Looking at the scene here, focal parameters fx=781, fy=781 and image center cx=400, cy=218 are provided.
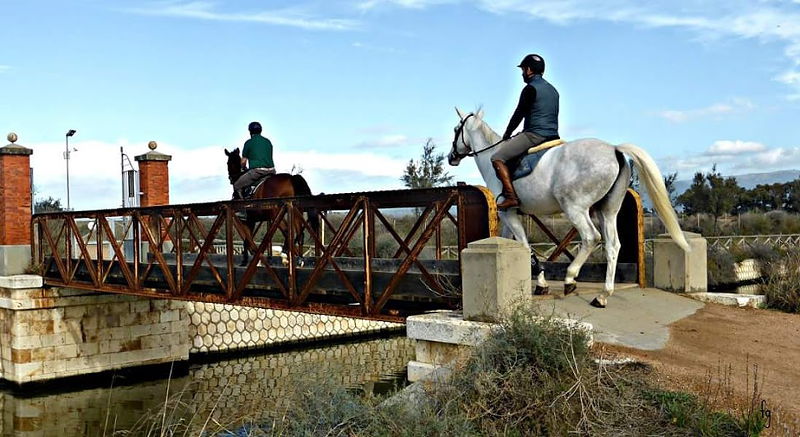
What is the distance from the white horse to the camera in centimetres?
855

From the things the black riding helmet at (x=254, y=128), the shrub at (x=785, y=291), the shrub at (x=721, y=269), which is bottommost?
the shrub at (x=721, y=269)

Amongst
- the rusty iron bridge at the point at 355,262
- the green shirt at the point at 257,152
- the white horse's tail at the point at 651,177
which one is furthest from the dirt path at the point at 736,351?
the green shirt at the point at 257,152

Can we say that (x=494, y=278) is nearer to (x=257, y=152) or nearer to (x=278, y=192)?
(x=278, y=192)

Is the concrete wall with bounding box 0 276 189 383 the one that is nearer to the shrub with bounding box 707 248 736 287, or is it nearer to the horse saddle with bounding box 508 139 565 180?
the horse saddle with bounding box 508 139 565 180

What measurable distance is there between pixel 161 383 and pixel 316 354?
5259 millimetres

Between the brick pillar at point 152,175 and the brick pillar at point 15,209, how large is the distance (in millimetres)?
2974

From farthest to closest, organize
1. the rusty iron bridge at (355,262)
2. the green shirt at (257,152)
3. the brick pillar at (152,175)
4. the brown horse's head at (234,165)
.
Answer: the brick pillar at (152,175), the brown horse's head at (234,165), the green shirt at (257,152), the rusty iron bridge at (355,262)

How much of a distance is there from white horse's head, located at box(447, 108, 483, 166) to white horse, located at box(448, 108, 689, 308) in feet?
2.83

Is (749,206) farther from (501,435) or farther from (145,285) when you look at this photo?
(501,435)

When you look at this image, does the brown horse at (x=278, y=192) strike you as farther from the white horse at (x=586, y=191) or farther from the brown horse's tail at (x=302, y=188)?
the white horse at (x=586, y=191)

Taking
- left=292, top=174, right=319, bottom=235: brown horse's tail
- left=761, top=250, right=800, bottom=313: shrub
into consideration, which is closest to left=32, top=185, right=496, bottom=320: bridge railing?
left=292, top=174, right=319, bottom=235: brown horse's tail

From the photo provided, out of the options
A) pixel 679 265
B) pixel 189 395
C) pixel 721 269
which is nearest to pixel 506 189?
pixel 679 265

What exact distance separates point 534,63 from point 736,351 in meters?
3.86

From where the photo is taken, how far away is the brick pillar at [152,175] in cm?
2162
